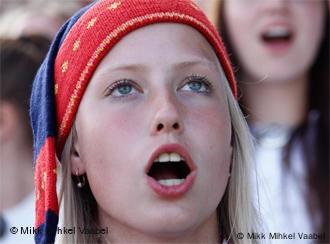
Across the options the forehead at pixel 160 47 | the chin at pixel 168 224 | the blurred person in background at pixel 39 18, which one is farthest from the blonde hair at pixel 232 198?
the blurred person in background at pixel 39 18

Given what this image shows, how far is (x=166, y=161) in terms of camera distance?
221 cm

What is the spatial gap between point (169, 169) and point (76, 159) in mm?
315

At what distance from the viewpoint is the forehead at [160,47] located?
2316 mm

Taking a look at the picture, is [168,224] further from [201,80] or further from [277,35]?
[277,35]

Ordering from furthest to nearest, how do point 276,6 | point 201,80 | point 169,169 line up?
point 276,6, point 201,80, point 169,169

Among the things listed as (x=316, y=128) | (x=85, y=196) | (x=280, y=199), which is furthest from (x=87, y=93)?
(x=316, y=128)

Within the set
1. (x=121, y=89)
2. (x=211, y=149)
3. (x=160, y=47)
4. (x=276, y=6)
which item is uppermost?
(x=276, y=6)

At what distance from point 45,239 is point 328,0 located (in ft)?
6.87

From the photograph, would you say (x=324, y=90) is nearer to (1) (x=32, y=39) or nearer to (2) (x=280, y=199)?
(2) (x=280, y=199)

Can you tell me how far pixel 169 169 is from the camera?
90.5 inches

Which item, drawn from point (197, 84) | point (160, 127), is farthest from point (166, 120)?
point (197, 84)

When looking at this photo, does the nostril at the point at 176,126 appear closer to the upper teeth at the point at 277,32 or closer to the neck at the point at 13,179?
the upper teeth at the point at 277,32

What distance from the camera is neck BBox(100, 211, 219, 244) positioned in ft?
7.44

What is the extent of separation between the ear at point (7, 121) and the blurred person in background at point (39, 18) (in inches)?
14.4
